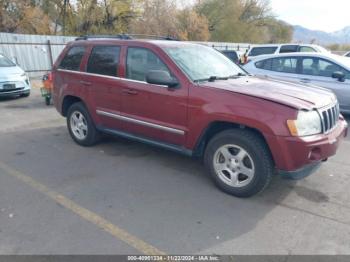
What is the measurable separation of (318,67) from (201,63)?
4.33m

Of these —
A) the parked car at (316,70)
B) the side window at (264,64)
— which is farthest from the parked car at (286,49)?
the parked car at (316,70)

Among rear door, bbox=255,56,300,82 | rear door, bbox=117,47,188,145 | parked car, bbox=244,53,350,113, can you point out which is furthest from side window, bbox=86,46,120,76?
rear door, bbox=255,56,300,82

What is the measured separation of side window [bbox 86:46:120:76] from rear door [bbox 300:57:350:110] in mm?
4796

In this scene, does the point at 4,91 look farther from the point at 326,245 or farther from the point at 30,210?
the point at 326,245

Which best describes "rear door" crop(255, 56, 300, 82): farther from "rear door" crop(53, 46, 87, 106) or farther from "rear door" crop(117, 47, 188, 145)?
"rear door" crop(53, 46, 87, 106)

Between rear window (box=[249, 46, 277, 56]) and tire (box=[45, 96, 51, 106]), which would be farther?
rear window (box=[249, 46, 277, 56])

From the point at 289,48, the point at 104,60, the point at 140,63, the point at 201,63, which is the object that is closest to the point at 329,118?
the point at 201,63

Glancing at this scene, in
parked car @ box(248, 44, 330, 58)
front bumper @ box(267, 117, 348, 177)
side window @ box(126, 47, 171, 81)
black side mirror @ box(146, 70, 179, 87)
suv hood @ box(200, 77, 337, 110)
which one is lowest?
front bumper @ box(267, 117, 348, 177)

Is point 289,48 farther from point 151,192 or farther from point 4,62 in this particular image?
point 151,192

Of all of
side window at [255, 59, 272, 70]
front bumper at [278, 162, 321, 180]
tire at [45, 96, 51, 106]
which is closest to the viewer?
front bumper at [278, 162, 321, 180]

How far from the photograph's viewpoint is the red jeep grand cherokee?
10.3 feet

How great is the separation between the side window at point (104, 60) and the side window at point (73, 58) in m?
0.31

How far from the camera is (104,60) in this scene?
474cm

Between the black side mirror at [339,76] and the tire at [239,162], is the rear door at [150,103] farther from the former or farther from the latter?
the black side mirror at [339,76]
